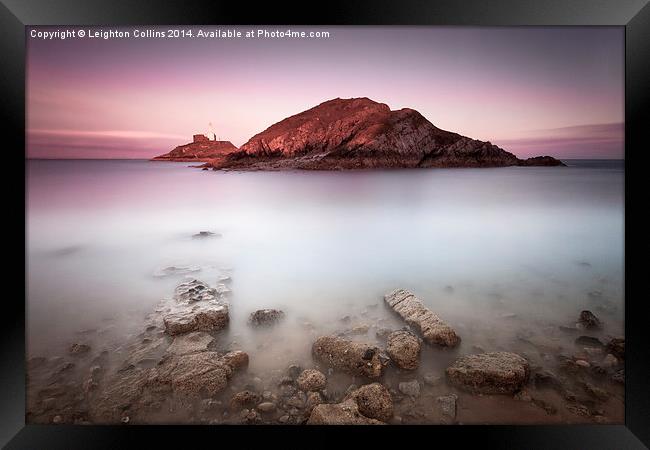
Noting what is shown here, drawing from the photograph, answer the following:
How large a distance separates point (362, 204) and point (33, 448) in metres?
3.63

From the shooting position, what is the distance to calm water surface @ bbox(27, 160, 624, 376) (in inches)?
117

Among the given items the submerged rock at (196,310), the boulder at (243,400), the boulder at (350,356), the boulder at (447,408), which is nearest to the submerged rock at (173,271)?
the submerged rock at (196,310)

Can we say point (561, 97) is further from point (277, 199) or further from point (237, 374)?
point (237, 374)

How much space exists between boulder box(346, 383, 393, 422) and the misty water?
0.49m

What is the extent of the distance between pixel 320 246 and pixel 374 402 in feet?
5.69

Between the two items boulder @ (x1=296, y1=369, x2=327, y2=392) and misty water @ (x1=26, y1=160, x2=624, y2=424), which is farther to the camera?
misty water @ (x1=26, y1=160, x2=624, y2=424)

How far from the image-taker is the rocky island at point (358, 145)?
356cm

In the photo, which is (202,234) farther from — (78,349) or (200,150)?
(78,349)

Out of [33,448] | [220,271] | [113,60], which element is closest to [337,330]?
[220,271]

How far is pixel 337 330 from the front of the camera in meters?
3.04

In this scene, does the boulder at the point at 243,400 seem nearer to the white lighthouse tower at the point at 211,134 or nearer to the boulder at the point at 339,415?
the boulder at the point at 339,415

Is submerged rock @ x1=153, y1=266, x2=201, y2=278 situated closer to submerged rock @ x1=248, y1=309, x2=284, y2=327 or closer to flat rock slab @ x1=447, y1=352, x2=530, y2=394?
Result: submerged rock @ x1=248, y1=309, x2=284, y2=327

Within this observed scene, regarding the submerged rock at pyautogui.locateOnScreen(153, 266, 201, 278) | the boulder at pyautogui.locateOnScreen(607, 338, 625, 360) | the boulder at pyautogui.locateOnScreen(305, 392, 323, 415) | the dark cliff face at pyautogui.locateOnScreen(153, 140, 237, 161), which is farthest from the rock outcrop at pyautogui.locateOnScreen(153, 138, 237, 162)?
the boulder at pyautogui.locateOnScreen(607, 338, 625, 360)

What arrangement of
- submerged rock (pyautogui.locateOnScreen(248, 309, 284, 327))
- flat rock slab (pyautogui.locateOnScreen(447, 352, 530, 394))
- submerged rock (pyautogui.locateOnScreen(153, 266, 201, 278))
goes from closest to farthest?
flat rock slab (pyautogui.locateOnScreen(447, 352, 530, 394)), submerged rock (pyautogui.locateOnScreen(248, 309, 284, 327)), submerged rock (pyautogui.locateOnScreen(153, 266, 201, 278))
